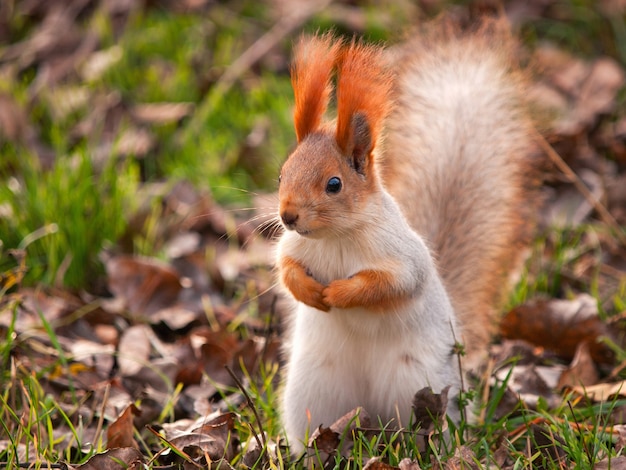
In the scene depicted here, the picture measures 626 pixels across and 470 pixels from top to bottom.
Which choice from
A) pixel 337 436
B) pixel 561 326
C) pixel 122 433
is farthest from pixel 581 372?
pixel 122 433

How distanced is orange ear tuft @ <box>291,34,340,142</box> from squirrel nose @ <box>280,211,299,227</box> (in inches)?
8.6

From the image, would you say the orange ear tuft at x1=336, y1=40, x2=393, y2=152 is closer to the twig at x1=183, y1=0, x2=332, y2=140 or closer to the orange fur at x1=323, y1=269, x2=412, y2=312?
the orange fur at x1=323, y1=269, x2=412, y2=312

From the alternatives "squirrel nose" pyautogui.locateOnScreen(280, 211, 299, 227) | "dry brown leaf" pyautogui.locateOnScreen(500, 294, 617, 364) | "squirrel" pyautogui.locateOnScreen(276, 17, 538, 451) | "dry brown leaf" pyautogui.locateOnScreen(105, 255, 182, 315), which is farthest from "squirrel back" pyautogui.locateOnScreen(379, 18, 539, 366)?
"dry brown leaf" pyautogui.locateOnScreen(105, 255, 182, 315)

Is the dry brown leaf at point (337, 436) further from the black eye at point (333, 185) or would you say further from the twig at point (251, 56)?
the twig at point (251, 56)

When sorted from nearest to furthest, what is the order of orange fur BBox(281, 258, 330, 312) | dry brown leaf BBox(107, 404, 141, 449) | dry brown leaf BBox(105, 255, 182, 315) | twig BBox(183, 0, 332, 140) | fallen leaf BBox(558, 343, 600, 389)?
orange fur BBox(281, 258, 330, 312), dry brown leaf BBox(107, 404, 141, 449), fallen leaf BBox(558, 343, 600, 389), dry brown leaf BBox(105, 255, 182, 315), twig BBox(183, 0, 332, 140)

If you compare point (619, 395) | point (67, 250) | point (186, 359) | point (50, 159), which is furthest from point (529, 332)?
point (50, 159)

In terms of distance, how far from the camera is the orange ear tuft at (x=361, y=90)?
5.48ft

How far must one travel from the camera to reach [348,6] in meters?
4.33

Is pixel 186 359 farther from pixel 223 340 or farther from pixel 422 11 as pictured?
pixel 422 11

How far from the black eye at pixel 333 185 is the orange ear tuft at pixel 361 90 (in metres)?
0.07

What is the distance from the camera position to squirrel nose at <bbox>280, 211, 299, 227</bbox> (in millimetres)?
1633

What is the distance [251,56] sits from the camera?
389 cm

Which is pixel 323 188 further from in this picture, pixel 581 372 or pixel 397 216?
pixel 581 372

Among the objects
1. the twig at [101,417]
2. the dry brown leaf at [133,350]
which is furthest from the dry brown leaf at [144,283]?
the twig at [101,417]
